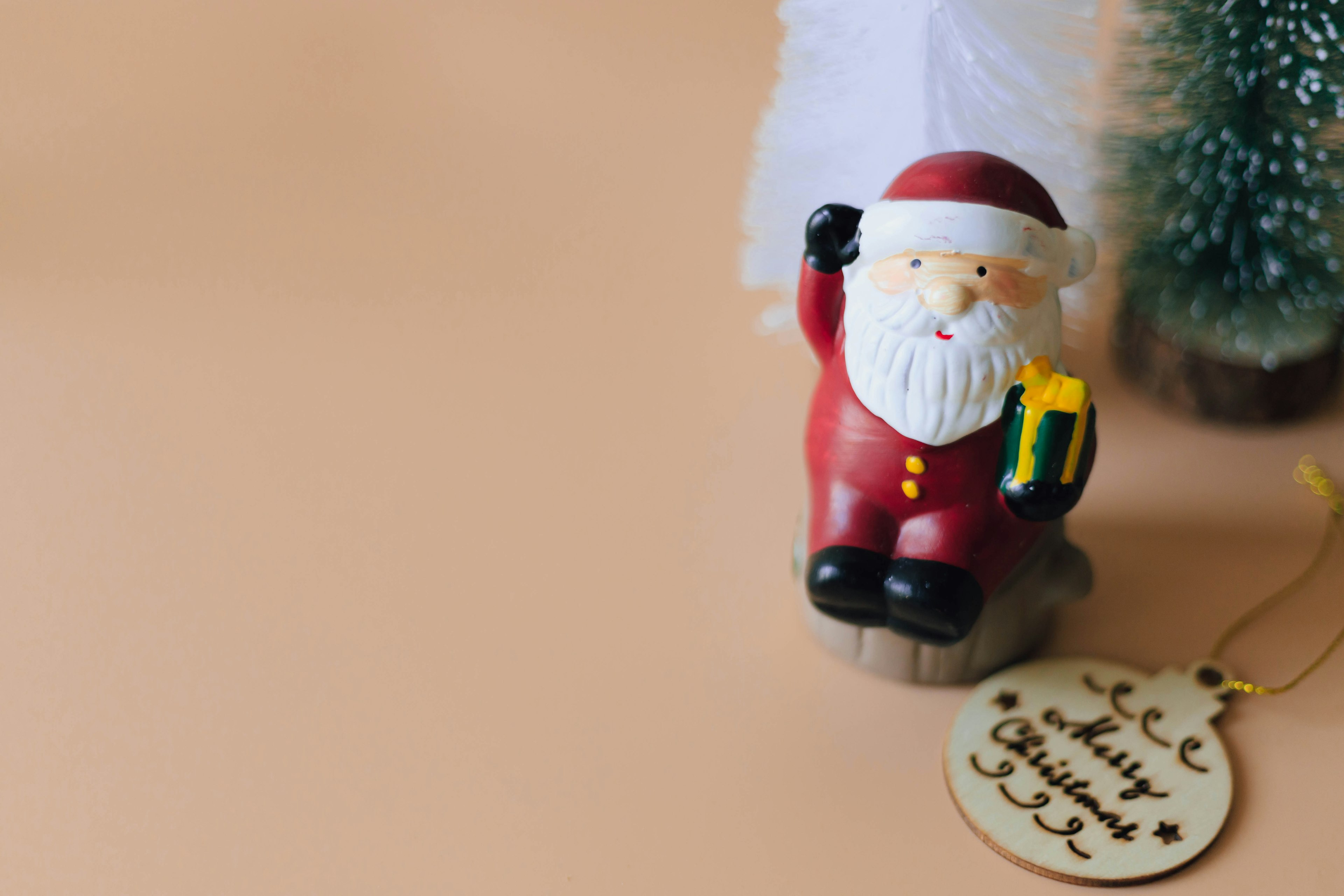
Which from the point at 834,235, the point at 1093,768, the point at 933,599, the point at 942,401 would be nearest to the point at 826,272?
the point at 834,235

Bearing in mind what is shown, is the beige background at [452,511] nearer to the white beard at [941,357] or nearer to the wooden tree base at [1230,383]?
the wooden tree base at [1230,383]

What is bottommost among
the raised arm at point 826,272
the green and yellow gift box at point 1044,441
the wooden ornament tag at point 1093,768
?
the wooden ornament tag at point 1093,768

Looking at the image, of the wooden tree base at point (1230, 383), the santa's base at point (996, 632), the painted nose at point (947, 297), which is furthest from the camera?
the wooden tree base at point (1230, 383)

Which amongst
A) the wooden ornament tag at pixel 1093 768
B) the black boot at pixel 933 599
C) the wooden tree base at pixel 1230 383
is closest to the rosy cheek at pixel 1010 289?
the black boot at pixel 933 599

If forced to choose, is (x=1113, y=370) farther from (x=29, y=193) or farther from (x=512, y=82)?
(x=29, y=193)

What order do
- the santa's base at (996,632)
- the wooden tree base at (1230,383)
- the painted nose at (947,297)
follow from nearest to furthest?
1. the painted nose at (947,297)
2. the santa's base at (996,632)
3. the wooden tree base at (1230,383)

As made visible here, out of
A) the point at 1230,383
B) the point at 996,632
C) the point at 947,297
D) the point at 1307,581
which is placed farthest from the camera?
the point at 1230,383

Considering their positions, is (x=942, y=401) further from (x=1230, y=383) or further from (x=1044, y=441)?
(x=1230, y=383)

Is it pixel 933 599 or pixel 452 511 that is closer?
pixel 933 599
